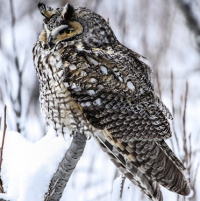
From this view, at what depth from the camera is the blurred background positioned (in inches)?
148

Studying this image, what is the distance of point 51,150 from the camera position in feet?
8.85

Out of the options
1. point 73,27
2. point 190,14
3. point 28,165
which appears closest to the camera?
point 28,165

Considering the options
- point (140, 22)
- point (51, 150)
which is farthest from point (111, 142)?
point (140, 22)

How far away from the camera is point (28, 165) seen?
2590 millimetres

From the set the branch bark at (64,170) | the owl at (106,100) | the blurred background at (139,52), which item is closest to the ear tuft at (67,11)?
the owl at (106,100)

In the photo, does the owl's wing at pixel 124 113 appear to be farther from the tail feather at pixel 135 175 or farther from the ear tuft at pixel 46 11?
the ear tuft at pixel 46 11

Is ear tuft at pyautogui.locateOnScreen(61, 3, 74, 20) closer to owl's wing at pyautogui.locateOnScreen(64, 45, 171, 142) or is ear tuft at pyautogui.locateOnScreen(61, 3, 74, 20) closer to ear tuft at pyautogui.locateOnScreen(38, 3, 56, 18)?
ear tuft at pyautogui.locateOnScreen(38, 3, 56, 18)

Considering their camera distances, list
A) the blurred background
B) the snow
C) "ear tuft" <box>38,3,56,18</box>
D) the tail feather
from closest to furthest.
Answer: the snow → the tail feather → "ear tuft" <box>38,3,56,18</box> → the blurred background

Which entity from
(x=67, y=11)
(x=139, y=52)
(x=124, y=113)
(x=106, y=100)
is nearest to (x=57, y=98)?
(x=106, y=100)

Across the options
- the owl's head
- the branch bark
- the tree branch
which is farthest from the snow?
the tree branch

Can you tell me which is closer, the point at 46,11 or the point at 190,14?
the point at 46,11

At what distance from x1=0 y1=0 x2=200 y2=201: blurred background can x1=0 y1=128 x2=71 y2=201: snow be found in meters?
0.29

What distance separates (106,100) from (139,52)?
3.57 metres

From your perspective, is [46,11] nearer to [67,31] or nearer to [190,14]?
[67,31]
